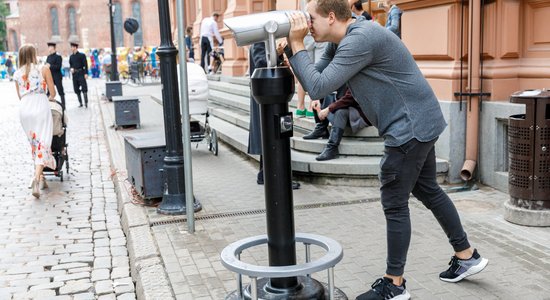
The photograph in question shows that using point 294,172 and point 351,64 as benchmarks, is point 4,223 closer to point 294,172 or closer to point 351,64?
point 294,172

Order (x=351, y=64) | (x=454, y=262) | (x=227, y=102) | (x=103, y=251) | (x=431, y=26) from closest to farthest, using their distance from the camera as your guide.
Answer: (x=351, y=64) < (x=454, y=262) < (x=103, y=251) < (x=431, y=26) < (x=227, y=102)

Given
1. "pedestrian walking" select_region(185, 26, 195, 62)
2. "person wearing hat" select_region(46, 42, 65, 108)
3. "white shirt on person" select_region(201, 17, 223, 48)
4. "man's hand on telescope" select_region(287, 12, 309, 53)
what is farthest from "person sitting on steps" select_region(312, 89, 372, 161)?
"pedestrian walking" select_region(185, 26, 195, 62)

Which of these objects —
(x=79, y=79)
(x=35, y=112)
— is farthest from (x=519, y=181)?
(x=79, y=79)

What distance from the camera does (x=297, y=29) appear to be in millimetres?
3430

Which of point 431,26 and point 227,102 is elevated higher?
point 431,26

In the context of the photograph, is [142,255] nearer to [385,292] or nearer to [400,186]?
[385,292]

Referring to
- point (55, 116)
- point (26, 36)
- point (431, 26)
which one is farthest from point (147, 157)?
point (26, 36)

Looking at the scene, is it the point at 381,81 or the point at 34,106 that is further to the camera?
the point at 34,106

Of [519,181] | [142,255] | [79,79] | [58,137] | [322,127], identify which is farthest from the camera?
[79,79]

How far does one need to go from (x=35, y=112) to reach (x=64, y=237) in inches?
101

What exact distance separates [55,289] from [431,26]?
16.2 ft

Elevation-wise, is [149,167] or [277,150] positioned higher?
[277,150]

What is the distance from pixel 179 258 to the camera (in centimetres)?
511

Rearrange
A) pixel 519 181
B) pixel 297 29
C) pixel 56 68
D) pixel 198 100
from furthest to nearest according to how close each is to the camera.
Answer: pixel 56 68 → pixel 198 100 → pixel 519 181 → pixel 297 29
